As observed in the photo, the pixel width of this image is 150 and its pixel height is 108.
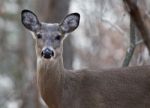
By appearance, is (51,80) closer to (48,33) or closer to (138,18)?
(48,33)

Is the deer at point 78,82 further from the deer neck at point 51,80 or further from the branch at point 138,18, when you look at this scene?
the branch at point 138,18

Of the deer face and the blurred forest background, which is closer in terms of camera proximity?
the deer face

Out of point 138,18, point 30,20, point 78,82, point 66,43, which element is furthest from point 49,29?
point 66,43

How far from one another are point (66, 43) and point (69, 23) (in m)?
4.03

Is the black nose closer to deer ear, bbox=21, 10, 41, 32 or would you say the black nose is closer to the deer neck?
the deer neck

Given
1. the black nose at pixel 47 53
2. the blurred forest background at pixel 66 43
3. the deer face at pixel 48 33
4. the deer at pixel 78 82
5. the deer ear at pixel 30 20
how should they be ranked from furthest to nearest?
the blurred forest background at pixel 66 43, the deer ear at pixel 30 20, the deer at pixel 78 82, the deer face at pixel 48 33, the black nose at pixel 47 53

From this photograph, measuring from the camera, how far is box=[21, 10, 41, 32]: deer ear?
11930 millimetres

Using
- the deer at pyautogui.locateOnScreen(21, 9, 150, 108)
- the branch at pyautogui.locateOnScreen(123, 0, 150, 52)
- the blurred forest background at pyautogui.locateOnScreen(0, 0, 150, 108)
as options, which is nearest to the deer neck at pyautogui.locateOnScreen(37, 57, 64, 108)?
the deer at pyautogui.locateOnScreen(21, 9, 150, 108)

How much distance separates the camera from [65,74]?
11836 millimetres

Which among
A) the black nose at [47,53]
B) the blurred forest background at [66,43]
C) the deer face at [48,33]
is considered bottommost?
the blurred forest background at [66,43]

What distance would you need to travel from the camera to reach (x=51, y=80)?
37.8 feet

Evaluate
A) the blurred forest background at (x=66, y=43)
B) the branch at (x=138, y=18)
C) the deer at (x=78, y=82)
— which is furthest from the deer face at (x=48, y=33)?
the blurred forest background at (x=66, y=43)

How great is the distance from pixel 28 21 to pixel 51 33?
1.91ft

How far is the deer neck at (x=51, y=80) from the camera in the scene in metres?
11.4
